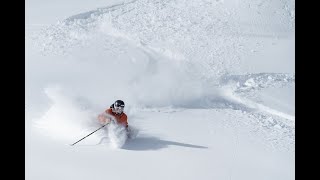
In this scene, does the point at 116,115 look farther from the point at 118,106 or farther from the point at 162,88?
the point at 162,88

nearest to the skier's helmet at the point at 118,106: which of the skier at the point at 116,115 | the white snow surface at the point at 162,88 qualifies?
the skier at the point at 116,115

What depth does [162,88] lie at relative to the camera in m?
8.44

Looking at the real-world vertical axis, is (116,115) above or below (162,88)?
below

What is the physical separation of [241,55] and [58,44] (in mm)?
4479

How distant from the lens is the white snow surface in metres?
5.79

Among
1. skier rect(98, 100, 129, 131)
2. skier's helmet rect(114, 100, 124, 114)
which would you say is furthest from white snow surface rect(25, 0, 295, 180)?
skier's helmet rect(114, 100, 124, 114)

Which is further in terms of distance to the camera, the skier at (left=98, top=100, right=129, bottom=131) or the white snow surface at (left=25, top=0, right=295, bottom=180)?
the skier at (left=98, top=100, right=129, bottom=131)

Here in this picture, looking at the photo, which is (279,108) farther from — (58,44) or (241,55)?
(58,44)

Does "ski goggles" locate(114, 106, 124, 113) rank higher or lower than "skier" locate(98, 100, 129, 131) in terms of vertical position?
higher

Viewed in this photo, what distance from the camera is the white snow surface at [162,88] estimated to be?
579 centimetres

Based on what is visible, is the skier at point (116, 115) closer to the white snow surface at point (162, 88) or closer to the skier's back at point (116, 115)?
the skier's back at point (116, 115)

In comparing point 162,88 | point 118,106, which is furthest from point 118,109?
point 162,88

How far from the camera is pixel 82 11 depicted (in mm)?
11977

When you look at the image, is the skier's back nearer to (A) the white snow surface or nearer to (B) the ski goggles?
(B) the ski goggles
